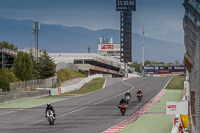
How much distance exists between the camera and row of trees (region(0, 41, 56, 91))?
53.8 m

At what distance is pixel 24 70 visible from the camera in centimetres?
6100

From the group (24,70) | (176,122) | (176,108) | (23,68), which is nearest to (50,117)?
(176,122)

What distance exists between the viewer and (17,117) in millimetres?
28500

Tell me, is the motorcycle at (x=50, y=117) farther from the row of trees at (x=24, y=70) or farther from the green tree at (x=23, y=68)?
the green tree at (x=23, y=68)

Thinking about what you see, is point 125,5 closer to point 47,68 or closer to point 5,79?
point 47,68

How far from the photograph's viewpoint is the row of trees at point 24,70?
5379 centimetres

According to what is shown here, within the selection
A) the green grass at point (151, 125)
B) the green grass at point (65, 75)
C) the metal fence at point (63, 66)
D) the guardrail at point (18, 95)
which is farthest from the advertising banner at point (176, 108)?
the metal fence at point (63, 66)

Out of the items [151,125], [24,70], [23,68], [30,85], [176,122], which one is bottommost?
[151,125]

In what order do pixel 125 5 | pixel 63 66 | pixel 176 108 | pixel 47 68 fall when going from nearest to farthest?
pixel 176 108 → pixel 47 68 → pixel 63 66 → pixel 125 5

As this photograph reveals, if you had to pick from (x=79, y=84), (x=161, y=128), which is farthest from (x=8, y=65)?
(x=161, y=128)

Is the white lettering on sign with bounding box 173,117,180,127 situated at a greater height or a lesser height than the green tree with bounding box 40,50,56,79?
lesser

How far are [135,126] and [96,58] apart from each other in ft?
322

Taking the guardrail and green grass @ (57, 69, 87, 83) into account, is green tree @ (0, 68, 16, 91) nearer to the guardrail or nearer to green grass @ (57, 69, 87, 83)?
the guardrail

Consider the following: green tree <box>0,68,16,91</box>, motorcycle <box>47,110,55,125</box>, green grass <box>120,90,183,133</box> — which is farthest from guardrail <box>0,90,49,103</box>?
green grass <box>120,90,183,133</box>
